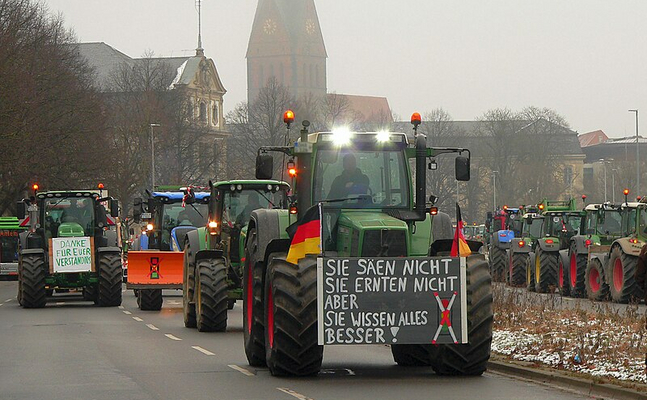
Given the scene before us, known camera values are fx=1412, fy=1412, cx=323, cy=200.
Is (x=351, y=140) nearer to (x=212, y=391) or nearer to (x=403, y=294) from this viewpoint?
(x=403, y=294)

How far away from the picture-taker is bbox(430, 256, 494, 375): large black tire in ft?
51.0

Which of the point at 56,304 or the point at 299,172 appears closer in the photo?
the point at 299,172

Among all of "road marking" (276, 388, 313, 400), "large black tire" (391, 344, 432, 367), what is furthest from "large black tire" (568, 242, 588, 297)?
"road marking" (276, 388, 313, 400)

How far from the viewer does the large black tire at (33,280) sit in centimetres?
3200

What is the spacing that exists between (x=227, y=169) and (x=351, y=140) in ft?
306

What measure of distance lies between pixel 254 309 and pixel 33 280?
16.4 meters

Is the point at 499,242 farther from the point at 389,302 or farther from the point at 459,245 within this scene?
the point at 389,302

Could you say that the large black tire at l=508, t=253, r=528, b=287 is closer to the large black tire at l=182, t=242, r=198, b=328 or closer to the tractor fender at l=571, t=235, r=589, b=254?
the tractor fender at l=571, t=235, r=589, b=254

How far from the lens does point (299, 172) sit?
17078mm

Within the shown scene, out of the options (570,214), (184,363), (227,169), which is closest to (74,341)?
(184,363)

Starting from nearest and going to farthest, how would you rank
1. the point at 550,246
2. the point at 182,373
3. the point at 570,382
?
the point at 570,382 → the point at 182,373 → the point at 550,246

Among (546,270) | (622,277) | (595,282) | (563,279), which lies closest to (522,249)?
(546,270)

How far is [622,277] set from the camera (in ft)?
105

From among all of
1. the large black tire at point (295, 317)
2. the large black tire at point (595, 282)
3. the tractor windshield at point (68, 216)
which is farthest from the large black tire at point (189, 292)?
the large black tire at point (595, 282)
